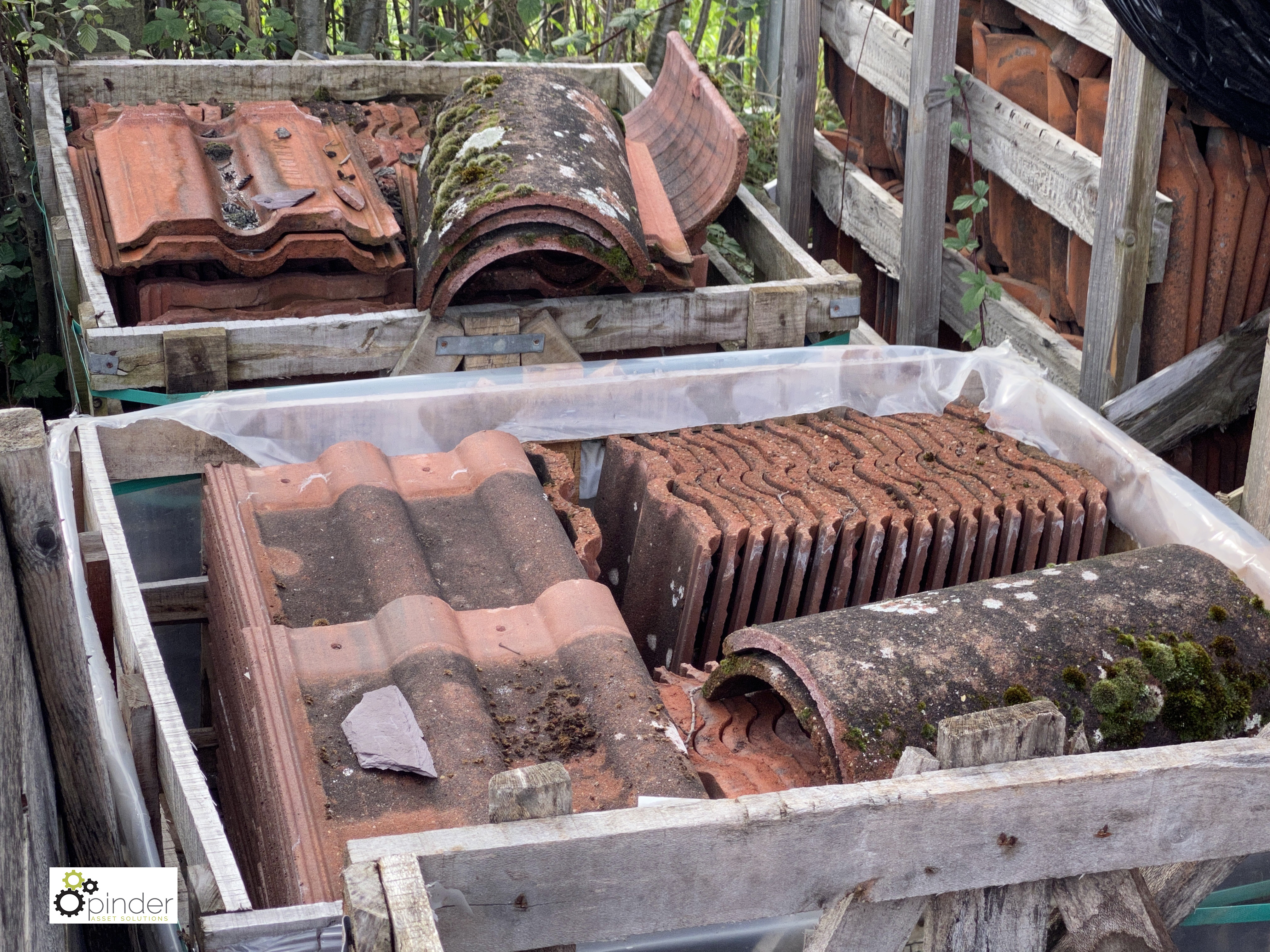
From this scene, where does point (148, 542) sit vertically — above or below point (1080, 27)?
below

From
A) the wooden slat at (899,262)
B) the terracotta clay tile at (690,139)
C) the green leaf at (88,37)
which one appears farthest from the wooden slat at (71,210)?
the wooden slat at (899,262)

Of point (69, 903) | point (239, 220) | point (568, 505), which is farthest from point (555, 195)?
point (69, 903)

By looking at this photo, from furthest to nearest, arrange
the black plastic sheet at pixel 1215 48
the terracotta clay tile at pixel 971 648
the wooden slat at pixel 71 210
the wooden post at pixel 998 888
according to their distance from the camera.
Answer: the wooden slat at pixel 71 210 → the black plastic sheet at pixel 1215 48 → the terracotta clay tile at pixel 971 648 → the wooden post at pixel 998 888

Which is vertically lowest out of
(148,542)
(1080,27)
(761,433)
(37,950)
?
(148,542)

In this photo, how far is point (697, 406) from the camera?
14.3 feet

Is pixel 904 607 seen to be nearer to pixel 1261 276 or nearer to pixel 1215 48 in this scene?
pixel 1215 48

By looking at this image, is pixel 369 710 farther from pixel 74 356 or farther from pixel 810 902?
pixel 74 356

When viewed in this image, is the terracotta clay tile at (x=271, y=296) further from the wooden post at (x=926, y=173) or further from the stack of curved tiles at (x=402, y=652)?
the wooden post at (x=926, y=173)

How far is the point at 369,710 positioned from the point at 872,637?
1.11 m

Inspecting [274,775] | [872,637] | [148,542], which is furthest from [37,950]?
[148,542]

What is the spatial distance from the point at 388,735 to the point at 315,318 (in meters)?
2.00

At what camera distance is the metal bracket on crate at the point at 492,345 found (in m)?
4.33

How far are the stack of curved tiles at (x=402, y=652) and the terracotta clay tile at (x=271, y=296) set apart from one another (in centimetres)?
100

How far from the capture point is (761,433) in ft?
13.6
